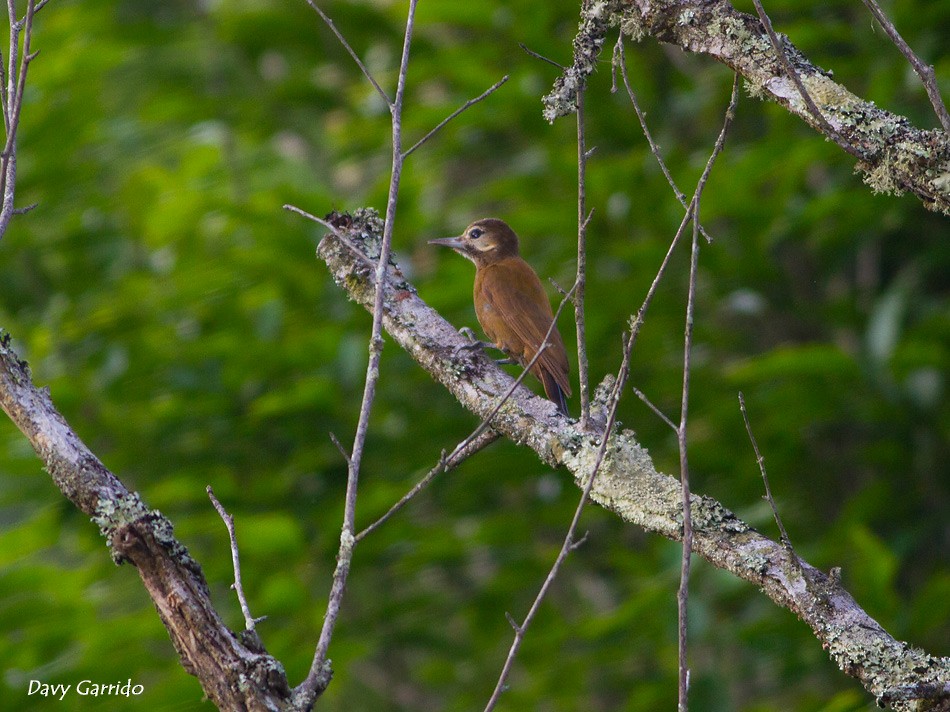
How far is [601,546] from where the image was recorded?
6.00 meters

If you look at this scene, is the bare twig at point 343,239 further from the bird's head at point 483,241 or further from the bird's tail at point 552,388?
the bird's head at point 483,241

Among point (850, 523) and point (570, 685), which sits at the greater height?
point (850, 523)

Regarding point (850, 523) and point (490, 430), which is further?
point (850, 523)

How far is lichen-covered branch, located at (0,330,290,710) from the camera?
2.16 m

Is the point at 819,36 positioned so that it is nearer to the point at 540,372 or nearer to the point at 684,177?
the point at 684,177

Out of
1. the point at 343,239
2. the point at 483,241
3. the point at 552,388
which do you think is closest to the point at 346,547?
the point at 343,239

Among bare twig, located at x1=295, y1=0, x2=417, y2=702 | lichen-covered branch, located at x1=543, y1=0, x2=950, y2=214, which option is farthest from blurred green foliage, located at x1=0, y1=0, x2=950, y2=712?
bare twig, located at x1=295, y1=0, x2=417, y2=702

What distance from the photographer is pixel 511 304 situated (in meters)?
5.38

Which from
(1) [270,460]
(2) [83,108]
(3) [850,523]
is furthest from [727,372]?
(2) [83,108]

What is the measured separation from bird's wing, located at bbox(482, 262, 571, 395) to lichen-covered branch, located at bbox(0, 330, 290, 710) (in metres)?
2.89

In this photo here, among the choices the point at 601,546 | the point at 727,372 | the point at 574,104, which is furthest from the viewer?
the point at 601,546

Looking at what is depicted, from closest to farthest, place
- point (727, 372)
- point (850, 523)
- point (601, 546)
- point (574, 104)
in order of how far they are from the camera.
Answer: point (574, 104) → point (850, 523) → point (727, 372) → point (601, 546)

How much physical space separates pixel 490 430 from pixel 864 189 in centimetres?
280

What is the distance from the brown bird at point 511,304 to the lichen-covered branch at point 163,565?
8.93 feet
